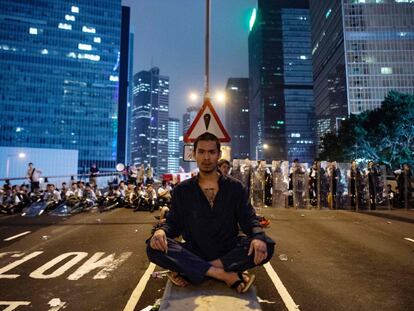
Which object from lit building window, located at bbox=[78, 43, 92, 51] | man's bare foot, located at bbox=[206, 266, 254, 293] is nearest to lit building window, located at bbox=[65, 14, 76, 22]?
lit building window, located at bbox=[78, 43, 92, 51]

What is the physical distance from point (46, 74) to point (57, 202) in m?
114

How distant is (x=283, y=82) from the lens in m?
176

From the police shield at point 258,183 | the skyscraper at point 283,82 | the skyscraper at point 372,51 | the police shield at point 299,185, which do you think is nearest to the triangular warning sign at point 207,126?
the police shield at point 258,183

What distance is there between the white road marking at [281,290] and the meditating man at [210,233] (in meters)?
0.84

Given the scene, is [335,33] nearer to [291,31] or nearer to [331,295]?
[291,31]

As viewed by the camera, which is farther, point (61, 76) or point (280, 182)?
point (61, 76)

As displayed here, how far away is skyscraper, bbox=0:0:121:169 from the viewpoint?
10725cm

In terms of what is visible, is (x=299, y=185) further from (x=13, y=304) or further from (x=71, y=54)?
(x=71, y=54)

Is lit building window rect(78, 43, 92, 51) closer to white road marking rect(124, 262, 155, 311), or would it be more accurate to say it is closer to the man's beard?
white road marking rect(124, 262, 155, 311)

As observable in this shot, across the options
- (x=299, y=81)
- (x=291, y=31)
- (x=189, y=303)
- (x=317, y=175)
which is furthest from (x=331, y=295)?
(x=291, y=31)

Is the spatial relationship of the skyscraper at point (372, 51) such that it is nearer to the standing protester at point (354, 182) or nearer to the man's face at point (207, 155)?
the standing protester at point (354, 182)

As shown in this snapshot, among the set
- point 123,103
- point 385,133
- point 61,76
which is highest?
point 61,76

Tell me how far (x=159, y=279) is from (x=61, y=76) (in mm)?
123651

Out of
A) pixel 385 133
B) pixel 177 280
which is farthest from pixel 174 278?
pixel 385 133
